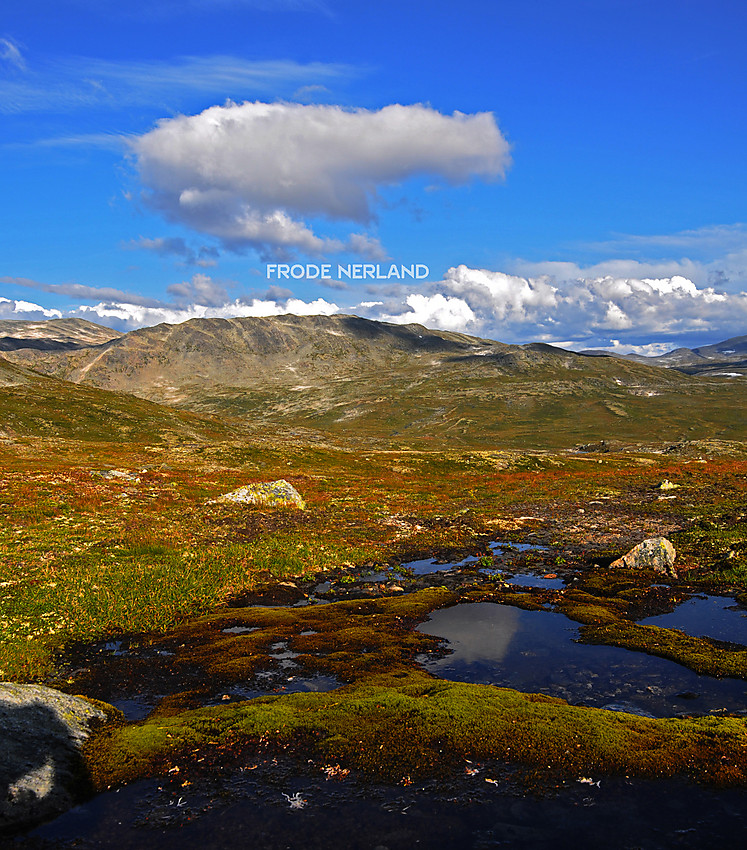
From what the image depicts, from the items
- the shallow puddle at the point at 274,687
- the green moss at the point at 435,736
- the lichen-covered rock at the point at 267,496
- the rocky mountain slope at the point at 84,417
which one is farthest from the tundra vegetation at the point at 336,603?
the rocky mountain slope at the point at 84,417

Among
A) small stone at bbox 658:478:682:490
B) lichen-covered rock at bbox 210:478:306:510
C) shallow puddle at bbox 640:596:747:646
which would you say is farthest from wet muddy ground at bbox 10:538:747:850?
small stone at bbox 658:478:682:490

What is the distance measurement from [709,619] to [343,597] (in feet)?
65.6

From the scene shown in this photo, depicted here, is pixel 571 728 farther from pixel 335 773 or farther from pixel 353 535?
pixel 353 535

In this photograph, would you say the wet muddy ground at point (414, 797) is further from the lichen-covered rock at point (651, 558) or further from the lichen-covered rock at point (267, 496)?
the lichen-covered rock at point (267, 496)

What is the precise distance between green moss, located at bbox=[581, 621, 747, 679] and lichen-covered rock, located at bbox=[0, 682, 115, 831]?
20617mm

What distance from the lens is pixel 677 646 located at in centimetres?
2241

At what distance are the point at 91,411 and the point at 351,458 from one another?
87.0 metres

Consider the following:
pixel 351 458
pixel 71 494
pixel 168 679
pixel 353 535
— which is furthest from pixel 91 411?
pixel 168 679

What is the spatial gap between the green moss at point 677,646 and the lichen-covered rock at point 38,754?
67.6 feet

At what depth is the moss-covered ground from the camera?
50.7 feet

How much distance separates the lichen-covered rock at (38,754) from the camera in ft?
A: 41.5

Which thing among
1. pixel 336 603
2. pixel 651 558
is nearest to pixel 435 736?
pixel 336 603

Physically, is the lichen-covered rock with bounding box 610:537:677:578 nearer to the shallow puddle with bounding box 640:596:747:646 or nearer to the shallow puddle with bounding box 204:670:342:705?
the shallow puddle with bounding box 640:596:747:646

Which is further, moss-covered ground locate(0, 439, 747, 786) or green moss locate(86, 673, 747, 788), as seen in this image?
moss-covered ground locate(0, 439, 747, 786)
